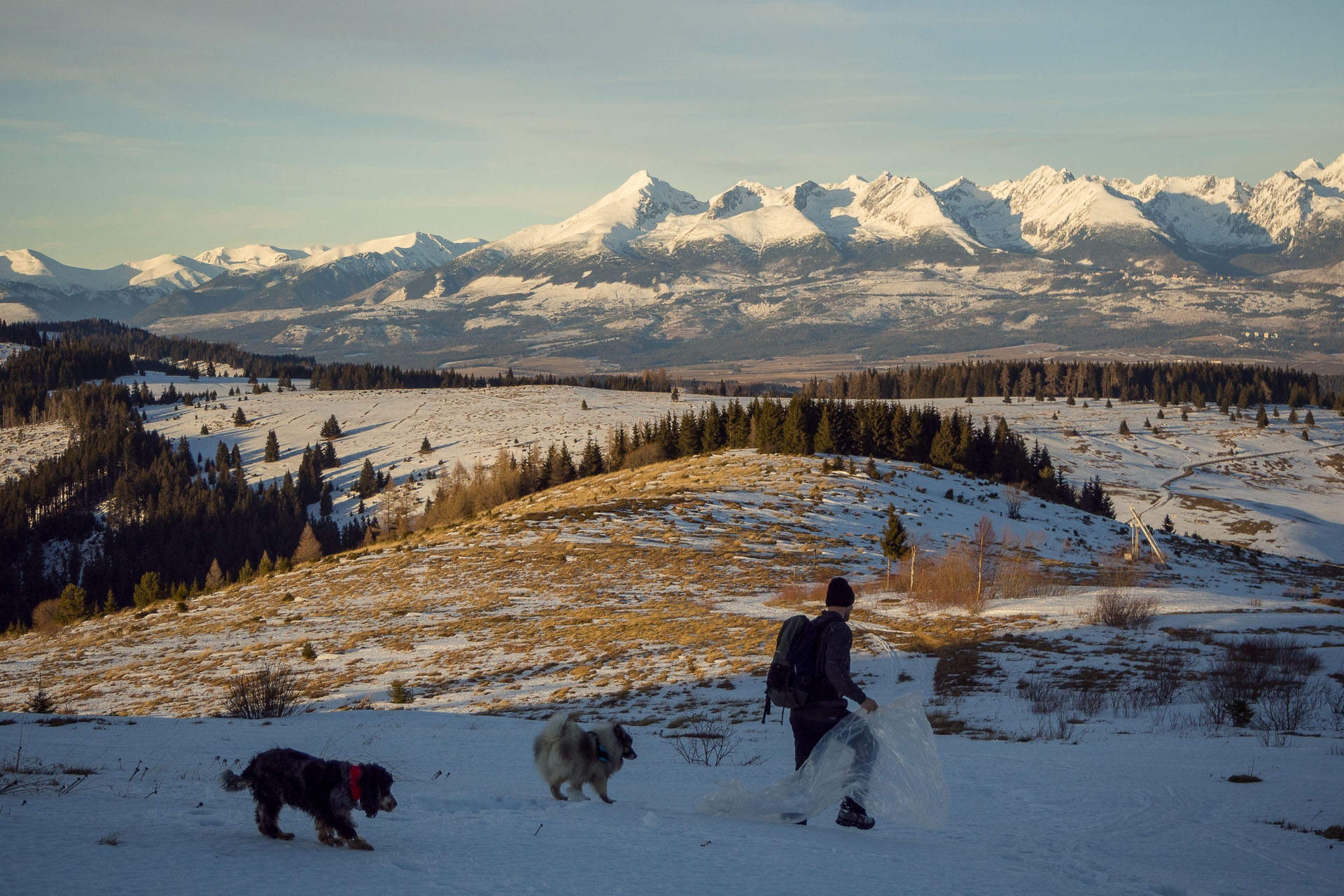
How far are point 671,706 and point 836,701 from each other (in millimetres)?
15875

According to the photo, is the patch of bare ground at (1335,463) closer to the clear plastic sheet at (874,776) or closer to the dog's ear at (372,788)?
the clear plastic sheet at (874,776)

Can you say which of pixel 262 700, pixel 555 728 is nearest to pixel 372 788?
pixel 555 728

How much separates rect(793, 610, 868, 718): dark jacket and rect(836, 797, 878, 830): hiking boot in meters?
0.93

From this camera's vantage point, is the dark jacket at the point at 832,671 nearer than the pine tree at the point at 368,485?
Yes

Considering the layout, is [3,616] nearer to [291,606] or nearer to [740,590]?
[291,606]

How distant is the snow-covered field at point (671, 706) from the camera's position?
297 inches

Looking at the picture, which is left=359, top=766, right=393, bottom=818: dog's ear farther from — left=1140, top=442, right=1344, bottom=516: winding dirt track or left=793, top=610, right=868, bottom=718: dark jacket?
left=1140, top=442, right=1344, bottom=516: winding dirt track

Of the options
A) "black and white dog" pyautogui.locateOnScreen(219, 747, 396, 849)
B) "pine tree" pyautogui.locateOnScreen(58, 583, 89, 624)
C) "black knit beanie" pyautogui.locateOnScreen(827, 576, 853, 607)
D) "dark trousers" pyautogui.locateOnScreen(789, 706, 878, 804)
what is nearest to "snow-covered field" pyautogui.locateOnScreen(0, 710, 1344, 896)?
"black and white dog" pyautogui.locateOnScreen(219, 747, 396, 849)

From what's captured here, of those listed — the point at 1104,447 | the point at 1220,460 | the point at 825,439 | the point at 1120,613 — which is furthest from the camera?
the point at 1104,447

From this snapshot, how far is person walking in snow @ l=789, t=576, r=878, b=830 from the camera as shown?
9.09 metres

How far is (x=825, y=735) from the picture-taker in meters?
9.45

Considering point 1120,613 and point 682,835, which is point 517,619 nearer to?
point 1120,613

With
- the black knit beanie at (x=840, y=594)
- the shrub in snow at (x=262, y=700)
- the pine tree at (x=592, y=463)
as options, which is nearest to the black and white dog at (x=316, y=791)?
the black knit beanie at (x=840, y=594)

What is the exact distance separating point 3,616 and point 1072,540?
430ft
